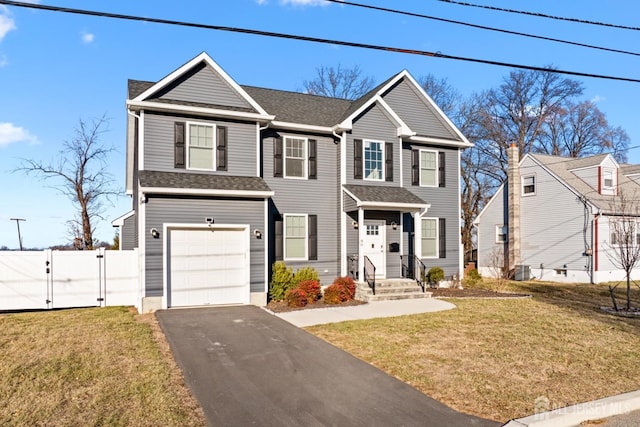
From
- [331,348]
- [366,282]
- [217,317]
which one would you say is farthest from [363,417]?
[366,282]

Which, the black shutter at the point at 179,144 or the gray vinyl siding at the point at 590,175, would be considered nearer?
the black shutter at the point at 179,144

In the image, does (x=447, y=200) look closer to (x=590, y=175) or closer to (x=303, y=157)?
(x=303, y=157)

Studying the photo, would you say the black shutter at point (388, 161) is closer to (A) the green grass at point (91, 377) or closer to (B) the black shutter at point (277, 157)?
(B) the black shutter at point (277, 157)

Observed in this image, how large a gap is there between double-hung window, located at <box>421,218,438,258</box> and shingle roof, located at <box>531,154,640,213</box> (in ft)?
33.9

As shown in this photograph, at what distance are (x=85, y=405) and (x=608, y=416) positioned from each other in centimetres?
682

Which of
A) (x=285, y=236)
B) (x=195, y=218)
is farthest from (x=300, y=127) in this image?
(x=195, y=218)

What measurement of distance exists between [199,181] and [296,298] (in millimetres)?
4550

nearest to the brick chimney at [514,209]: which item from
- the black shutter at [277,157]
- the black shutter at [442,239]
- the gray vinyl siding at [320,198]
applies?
the black shutter at [442,239]

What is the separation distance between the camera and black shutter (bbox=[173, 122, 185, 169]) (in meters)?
13.1

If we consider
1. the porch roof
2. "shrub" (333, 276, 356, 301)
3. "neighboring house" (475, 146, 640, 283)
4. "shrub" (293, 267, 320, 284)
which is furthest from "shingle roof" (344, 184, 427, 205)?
"neighboring house" (475, 146, 640, 283)

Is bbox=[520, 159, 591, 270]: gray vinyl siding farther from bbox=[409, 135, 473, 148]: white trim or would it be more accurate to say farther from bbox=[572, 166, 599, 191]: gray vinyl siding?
bbox=[409, 135, 473, 148]: white trim

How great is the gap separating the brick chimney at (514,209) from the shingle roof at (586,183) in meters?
1.19

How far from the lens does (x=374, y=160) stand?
1614 centimetres

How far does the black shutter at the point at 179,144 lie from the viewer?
13070mm
